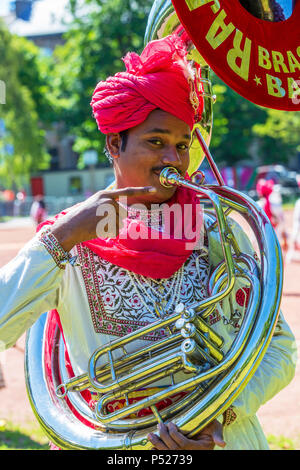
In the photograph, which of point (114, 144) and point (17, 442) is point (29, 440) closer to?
point (17, 442)

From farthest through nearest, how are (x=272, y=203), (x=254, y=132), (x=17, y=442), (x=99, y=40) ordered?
(x=254, y=132) → (x=99, y=40) → (x=272, y=203) → (x=17, y=442)

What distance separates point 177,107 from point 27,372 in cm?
94

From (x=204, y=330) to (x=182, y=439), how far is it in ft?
0.92

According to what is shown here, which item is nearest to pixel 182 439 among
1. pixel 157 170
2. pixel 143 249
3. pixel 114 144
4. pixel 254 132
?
pixel 143 249

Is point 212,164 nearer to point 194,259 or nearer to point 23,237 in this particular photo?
point 194,259

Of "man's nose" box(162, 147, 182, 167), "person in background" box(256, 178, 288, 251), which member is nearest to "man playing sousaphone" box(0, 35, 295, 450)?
Result: "man's nose" box(162, 147, 182, 167)

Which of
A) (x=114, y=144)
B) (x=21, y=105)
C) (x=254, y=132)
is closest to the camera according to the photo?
(x=114, y=144)

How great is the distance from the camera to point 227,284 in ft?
5.39

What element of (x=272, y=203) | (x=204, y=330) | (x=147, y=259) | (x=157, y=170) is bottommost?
(x=204, y=330)

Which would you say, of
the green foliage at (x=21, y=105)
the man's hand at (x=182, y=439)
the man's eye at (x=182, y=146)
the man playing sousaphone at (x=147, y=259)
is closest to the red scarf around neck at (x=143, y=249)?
the man playing sousaphone at (x=147, y=259)

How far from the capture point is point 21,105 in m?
29.6

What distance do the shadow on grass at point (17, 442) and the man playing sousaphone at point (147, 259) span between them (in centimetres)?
233

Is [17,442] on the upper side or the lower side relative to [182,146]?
lower
